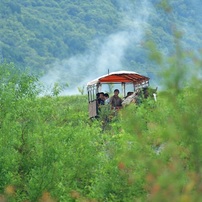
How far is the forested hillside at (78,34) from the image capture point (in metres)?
97.8

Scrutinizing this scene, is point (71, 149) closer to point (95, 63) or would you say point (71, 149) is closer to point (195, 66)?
point (195, 66)

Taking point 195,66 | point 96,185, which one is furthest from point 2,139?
point 195,66

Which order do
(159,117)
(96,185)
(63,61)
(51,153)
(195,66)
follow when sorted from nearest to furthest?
(195,66) < (159,117) < (96,185) < (51,153) < (63,61)

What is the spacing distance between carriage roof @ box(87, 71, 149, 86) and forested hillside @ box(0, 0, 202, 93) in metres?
53.8

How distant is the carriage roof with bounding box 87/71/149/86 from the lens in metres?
36.7

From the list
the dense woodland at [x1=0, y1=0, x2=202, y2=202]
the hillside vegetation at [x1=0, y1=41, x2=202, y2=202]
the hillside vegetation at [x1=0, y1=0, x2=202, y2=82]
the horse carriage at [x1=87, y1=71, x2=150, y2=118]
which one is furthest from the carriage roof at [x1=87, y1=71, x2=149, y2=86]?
the hillside vegetation at [x1=0, y1=0, x2=202, y2=82]

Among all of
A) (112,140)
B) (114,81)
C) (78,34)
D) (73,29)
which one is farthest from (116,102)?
(78,34)

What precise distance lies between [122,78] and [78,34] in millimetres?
69960

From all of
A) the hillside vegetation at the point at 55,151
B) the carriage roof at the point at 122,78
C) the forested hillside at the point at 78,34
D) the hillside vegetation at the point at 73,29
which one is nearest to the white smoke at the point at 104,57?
the forested hillside at the point at 78,34

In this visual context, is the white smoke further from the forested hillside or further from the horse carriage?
the horse carriage

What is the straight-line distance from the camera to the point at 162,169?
22.1ft

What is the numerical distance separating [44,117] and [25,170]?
1.22 m

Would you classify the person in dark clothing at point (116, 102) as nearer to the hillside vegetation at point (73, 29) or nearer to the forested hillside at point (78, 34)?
the hillside vegetation at point (73, 29)

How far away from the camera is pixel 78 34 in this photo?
4252 inches
